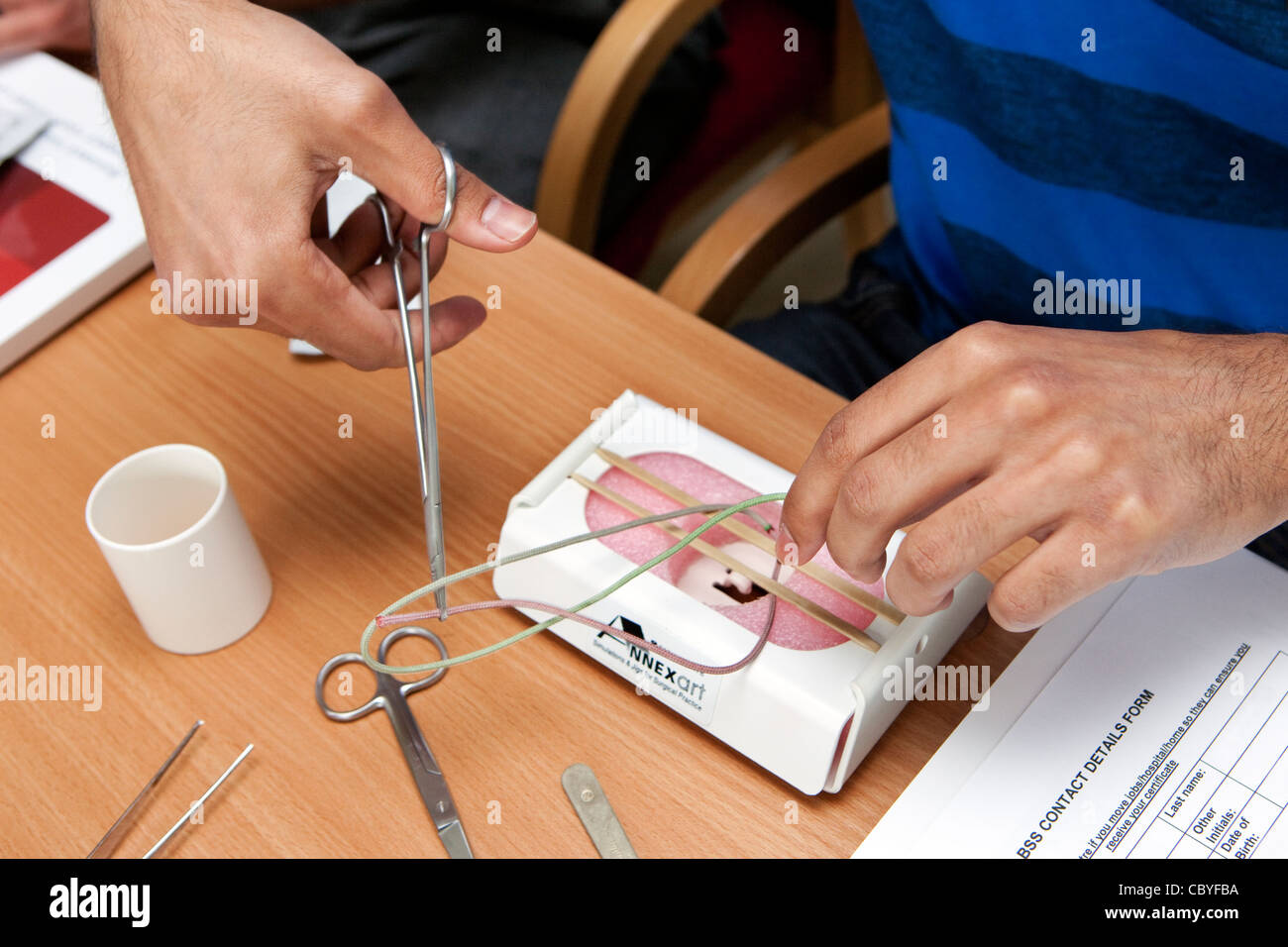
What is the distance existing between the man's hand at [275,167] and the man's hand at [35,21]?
393 mm

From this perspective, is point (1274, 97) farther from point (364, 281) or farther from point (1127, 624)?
point (364, 281)

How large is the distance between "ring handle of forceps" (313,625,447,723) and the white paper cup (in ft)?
0.23

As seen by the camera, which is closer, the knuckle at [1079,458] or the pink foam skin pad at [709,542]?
the knuckle at [1079,458]

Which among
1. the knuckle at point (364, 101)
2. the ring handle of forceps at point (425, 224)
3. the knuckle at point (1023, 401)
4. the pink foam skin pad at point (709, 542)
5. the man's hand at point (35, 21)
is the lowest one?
the man's hand at point (35, 21)

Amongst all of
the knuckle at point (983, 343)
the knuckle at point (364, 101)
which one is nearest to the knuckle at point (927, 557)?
the knuckle at point (983, 343)

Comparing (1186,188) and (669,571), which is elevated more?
(1186,188)

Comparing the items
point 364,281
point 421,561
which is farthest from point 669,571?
point 364,281

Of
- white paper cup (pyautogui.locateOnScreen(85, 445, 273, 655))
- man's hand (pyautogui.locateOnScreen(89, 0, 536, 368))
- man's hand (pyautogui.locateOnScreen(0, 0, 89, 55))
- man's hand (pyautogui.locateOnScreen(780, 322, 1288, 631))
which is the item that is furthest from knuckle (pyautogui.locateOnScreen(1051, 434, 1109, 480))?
man's hand (pyautogui.locateOnScreen(0, 0, 89, 55))

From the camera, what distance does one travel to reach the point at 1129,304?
0.94 m

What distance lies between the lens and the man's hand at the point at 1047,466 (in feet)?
1.90

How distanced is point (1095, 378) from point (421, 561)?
47 cm

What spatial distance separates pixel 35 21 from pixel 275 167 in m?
0.58

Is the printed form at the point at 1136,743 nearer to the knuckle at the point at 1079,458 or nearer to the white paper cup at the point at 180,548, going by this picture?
the knuckle at the point at 1079,458
